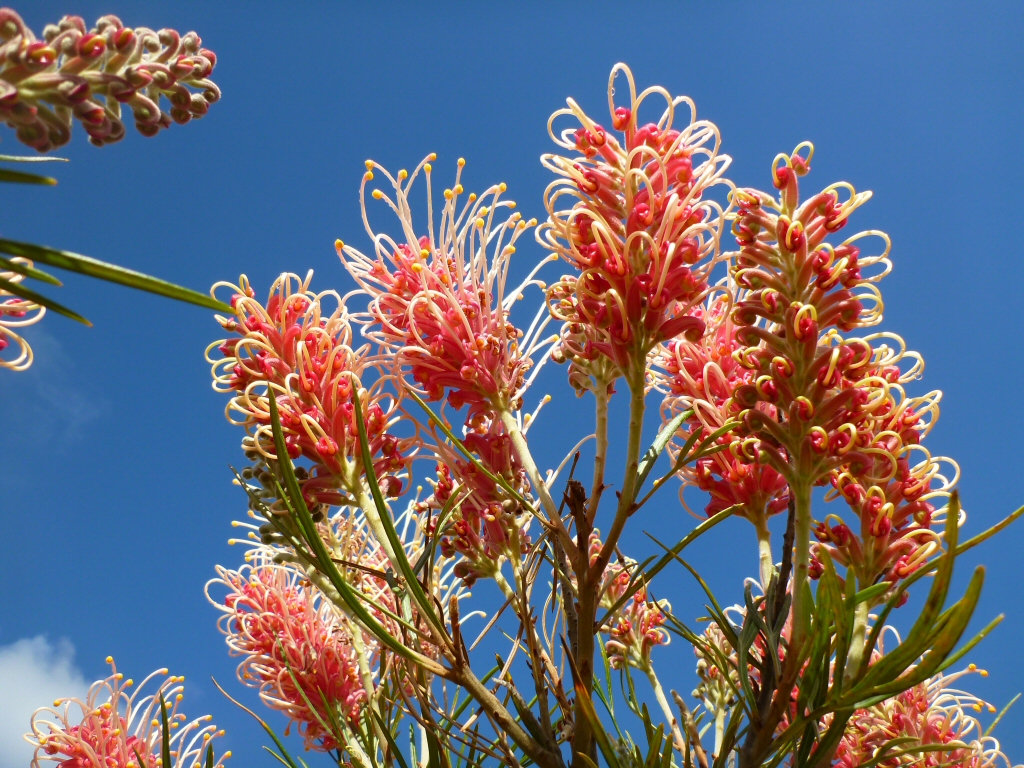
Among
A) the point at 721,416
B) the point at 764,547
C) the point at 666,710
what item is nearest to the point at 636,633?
the point at 666,710

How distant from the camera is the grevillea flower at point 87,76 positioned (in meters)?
0.56

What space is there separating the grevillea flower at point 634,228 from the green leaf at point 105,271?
516 mm

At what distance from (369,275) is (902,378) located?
0.82 m

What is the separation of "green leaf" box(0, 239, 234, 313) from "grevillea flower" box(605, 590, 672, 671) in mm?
1383

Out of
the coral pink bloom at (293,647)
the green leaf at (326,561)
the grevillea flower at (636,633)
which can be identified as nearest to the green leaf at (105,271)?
the green leaf at (326,561)

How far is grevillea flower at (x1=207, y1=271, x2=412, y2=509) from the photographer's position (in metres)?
1.07

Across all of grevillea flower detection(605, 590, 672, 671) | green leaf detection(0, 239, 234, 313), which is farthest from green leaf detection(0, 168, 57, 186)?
grevillea flower detection(605, 590, 672, 671)

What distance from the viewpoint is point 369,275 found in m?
1.18

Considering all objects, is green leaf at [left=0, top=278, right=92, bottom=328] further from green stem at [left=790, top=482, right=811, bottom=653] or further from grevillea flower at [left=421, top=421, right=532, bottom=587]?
green stem at [left=790, top=482, right=811, bottom=653]

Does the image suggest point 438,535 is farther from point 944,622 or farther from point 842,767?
point 842,767

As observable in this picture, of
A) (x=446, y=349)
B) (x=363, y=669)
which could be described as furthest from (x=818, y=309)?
(x=363, y=669)

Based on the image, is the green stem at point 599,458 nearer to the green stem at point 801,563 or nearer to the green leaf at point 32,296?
the green stem at point 801,563

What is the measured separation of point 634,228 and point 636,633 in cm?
115

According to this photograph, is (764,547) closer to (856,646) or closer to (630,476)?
(856,646)
